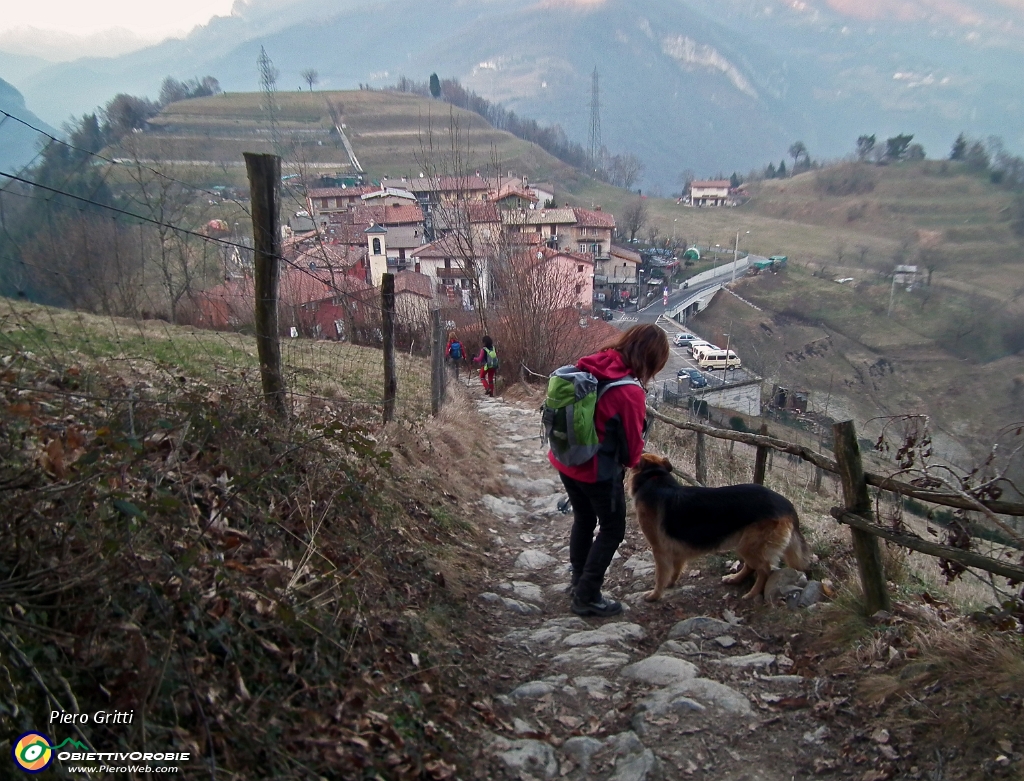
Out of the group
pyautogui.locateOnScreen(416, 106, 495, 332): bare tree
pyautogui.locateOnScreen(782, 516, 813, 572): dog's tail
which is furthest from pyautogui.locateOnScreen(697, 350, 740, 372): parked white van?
pyautogui.locateOnScreen(782, 516, 813, 572): dog's tail

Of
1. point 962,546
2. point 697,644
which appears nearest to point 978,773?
point 962,546

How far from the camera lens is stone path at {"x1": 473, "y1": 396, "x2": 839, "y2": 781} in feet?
9.62

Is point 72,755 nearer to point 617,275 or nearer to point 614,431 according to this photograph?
point 614,431

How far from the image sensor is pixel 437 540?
530 centimetres

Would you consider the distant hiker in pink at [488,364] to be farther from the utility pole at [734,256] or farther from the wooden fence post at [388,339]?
the utility pole at [734,256]

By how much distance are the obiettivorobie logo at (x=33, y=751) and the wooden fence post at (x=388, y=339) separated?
17.3 ft

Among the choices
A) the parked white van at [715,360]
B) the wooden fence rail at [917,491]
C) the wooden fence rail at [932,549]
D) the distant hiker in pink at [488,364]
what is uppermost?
the wooden fence rail at [917,491]

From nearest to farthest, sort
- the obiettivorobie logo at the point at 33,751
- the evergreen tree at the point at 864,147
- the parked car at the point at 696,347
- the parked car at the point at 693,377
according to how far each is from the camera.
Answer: the obiettivorobie logo at the point at 33,751 < the parked car at the point at 693,377 < the parked car at the point at 696,347 < the evergreen tree at the point at 864,147

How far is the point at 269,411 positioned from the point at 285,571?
1.65 metres

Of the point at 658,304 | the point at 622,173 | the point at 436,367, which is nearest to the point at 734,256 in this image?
the point at 658,304

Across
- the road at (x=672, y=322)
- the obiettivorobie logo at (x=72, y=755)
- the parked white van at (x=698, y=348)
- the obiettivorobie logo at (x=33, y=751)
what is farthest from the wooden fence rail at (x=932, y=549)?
the parked white van at (x=698, y=348)

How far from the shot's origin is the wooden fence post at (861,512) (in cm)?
374

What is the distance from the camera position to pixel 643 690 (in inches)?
138

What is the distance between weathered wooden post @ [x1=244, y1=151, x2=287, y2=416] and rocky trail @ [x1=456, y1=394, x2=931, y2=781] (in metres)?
2.28
